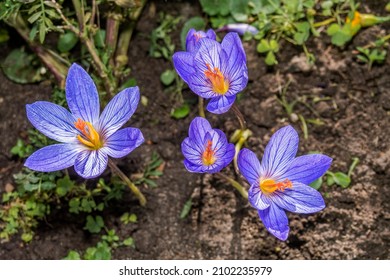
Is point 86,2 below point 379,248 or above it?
above

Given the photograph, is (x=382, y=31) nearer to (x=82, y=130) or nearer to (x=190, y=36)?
(x=190, y=36)

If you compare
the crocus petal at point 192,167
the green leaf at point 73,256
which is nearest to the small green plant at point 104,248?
the green leaf at point 73,256

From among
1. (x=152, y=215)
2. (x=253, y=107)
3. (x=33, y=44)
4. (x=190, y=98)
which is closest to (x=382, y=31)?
(x=253, y=107)

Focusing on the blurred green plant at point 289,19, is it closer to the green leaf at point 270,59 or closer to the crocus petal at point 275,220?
the green leaf at point 270,59

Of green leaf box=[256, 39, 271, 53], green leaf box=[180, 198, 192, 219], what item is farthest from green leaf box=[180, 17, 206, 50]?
green leaf box=[180, 198, 192, 219]

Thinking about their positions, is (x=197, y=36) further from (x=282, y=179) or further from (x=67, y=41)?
(x=67, y=41)

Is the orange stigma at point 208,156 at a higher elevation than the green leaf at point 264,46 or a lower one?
higher

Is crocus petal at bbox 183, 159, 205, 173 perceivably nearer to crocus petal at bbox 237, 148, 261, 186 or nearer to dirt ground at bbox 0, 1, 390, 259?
crocus petal at bbox 237, 148, 261, 186

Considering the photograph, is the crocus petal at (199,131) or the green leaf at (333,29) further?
the green leaf at (333,29)
